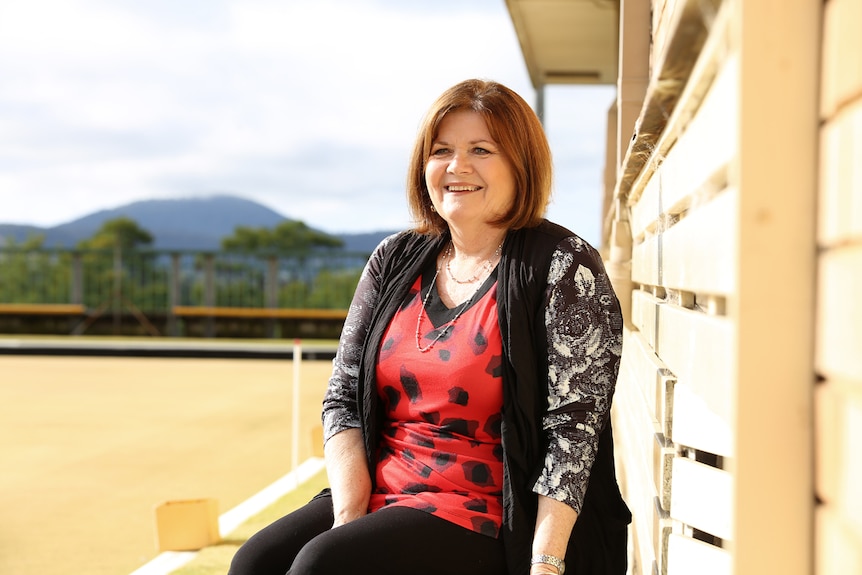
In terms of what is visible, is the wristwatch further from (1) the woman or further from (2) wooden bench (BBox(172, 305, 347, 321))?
(2) wooden bench (BBox(172, 305, 347, 321))

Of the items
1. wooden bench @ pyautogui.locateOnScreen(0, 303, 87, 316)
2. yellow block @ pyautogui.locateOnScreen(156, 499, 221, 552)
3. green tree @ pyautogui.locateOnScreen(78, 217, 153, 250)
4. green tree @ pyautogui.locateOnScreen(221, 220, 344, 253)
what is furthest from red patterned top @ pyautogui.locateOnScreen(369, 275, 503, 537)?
green tree @ pyautogui.locateOnScreen(78, 217, 153, 250)

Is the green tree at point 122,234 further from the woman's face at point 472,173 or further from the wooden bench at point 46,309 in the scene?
the woman's face at point 472,173

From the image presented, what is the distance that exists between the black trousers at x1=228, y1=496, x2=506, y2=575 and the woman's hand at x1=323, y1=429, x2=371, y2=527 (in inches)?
4.8

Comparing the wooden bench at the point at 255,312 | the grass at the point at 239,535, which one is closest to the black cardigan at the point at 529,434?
the grass at the point at 239,535

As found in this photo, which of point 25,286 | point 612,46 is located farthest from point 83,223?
point 612,46

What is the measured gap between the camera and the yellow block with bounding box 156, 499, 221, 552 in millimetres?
3641

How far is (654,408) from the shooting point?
6.44 ft

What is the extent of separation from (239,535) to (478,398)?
2291 mm

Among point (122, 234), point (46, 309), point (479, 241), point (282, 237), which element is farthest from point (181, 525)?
point (122, 234)

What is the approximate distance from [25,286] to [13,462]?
14568 millimetres

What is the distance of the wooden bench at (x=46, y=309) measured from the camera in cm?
1903

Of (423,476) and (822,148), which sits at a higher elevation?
(822,148)

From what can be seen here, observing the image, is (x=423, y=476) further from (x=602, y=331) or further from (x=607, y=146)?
(x=607, y=146)

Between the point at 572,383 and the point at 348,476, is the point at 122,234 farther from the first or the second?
the point at 572,383
